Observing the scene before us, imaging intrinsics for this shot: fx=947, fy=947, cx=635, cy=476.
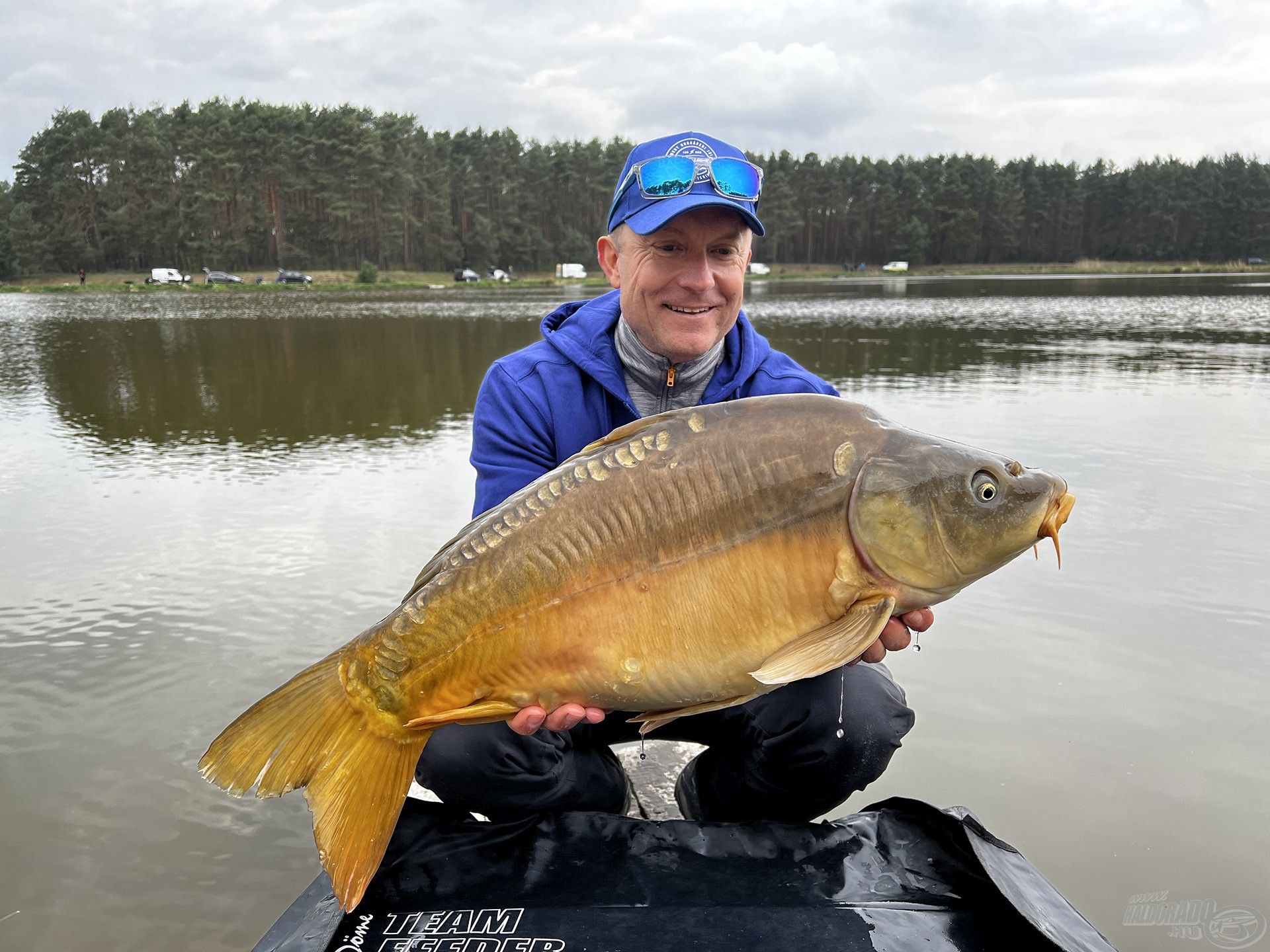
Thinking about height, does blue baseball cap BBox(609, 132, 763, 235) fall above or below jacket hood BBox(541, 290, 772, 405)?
above

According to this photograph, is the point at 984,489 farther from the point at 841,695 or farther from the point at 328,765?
the point at 328,765

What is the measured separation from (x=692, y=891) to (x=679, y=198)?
160 centimetres

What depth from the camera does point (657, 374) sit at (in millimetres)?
2639

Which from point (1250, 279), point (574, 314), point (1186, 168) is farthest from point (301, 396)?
point (1186, 168)

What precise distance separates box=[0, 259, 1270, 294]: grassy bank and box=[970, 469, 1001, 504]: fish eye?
37.6m

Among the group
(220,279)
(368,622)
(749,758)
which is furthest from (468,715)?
(220,279)

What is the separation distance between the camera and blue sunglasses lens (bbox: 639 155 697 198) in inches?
93.9

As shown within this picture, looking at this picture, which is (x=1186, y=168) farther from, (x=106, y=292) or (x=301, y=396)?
(x=301, y=396)

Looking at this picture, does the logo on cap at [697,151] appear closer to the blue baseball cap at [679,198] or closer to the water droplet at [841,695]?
the blue baseball cap at [679,198]

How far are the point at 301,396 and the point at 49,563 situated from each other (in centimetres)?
615

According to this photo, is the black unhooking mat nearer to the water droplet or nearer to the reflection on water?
the water droplet

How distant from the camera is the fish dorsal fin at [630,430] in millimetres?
1927

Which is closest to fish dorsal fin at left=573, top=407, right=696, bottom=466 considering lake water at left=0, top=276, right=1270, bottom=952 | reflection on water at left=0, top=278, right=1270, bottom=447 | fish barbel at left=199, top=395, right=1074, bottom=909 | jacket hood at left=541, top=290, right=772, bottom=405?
fish barbel at left=199, top=395, right=1074, bottom=909

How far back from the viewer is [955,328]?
65.6 feet
